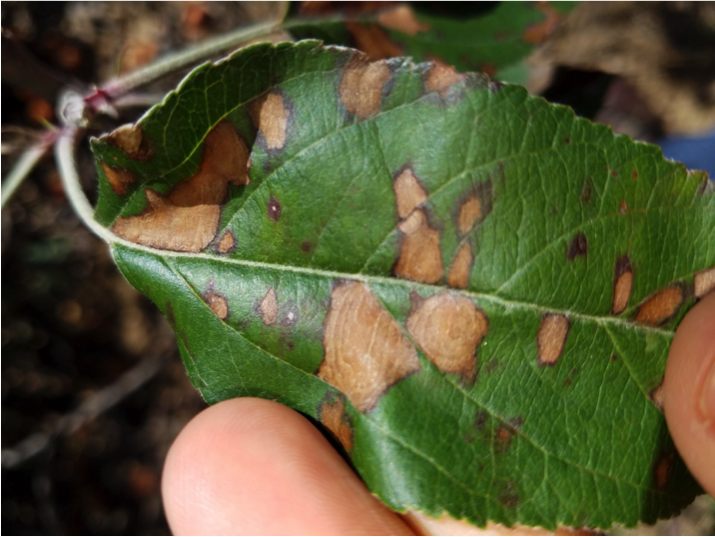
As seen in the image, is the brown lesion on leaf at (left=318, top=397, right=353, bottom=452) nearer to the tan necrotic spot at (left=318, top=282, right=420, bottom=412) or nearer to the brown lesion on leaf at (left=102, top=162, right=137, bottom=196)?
the tan necrotic spot at (left=318, top=282, right=420, bottom=412)

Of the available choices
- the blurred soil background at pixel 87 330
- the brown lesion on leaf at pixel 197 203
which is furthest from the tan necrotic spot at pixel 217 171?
the blurred soil background at pixel 87 330

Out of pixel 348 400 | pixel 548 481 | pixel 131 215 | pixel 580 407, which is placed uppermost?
pixel 131 215

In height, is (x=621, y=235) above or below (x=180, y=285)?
below

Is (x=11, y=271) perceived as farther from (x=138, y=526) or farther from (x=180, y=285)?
(x=180, y=285)

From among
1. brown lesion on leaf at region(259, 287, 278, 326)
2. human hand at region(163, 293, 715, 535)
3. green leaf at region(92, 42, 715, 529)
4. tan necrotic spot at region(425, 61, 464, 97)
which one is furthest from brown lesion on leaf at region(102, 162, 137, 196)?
tan necrotic spot at region(425, 61, 464, 97)

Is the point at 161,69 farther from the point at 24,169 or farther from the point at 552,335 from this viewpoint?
the point at 552,335

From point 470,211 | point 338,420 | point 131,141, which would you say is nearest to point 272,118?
point 131,141

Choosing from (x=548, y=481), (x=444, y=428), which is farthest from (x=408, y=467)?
(x=548, y=481)
